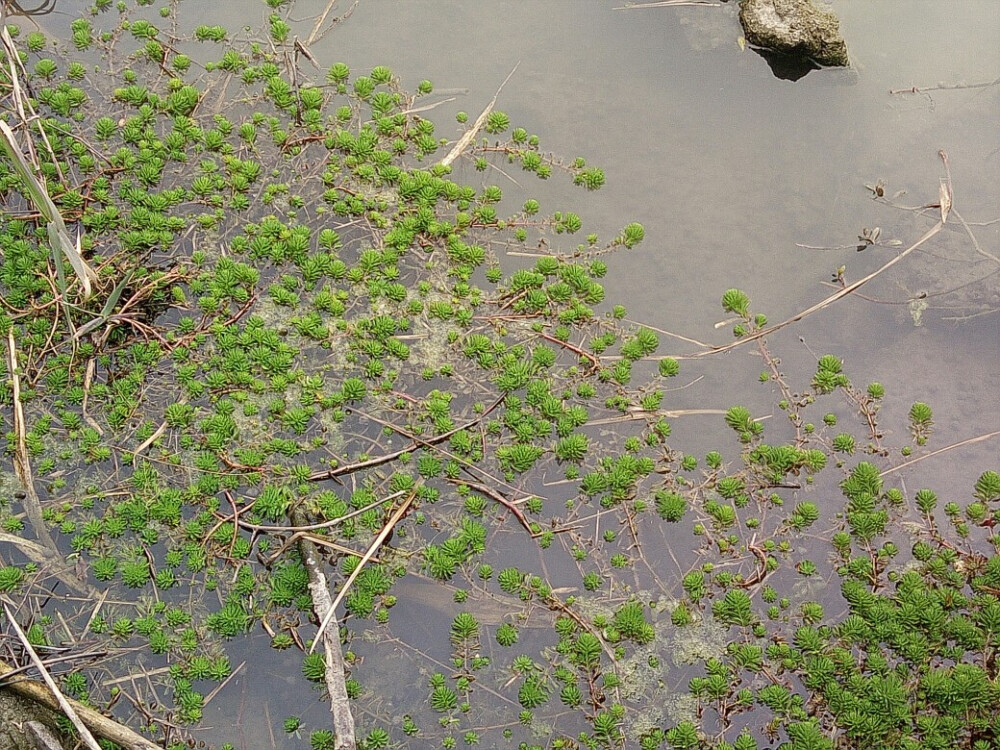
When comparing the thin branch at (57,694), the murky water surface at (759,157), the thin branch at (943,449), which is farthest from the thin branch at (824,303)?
the thin branch at (57,694)

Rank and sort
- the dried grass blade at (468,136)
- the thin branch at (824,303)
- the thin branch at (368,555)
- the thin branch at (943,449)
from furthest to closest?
the dried grass blade at (468,136) → the thin branch at (824,303) → the thin branch at (943,449) → the thin branch at (368,555)

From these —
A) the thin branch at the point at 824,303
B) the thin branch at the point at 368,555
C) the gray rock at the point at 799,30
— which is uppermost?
the gray rock at the point at 799,30

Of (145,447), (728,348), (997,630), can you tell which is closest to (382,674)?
(145,447)

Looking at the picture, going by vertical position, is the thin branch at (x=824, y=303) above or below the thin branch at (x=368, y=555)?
above

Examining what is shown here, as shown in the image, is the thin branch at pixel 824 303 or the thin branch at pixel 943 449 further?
the thin branch at pixel 824 303

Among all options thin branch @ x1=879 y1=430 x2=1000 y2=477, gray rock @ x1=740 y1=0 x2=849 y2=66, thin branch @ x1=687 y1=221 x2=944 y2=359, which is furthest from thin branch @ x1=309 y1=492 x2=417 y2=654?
gray rock @ x1=740 y1=0 x2=849 y2=66

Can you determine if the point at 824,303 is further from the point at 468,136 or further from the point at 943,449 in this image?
the point at 468,136

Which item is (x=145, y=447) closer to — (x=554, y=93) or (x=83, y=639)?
(x=83, y=639)

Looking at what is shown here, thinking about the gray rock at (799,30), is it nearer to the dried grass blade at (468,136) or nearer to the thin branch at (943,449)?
the dried grass blade at (468,136)
